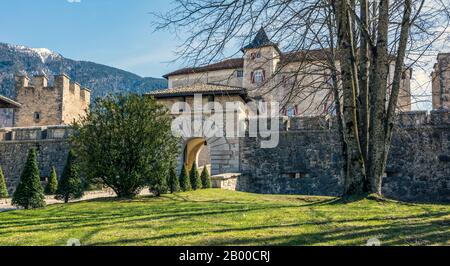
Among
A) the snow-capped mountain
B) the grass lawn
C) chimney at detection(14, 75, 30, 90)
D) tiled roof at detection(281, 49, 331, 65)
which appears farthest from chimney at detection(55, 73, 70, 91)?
the snow-capped mountain

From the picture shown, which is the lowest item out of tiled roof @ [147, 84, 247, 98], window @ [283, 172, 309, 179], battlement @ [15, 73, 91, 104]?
window @ [283, 172, 309, 179]

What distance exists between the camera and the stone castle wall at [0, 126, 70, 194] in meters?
21.9

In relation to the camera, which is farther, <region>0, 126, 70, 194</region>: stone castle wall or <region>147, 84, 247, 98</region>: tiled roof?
<region>0, 126, 70, 194</region>: stone castle wall

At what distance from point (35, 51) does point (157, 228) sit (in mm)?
128283

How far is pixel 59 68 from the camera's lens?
112250 mm

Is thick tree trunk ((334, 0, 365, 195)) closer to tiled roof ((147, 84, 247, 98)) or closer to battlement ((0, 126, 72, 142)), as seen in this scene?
tiled roof ((147, 84, 247, 98))

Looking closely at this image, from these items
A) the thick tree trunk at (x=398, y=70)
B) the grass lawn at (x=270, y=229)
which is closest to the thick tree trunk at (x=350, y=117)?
the thick tree trunk at (x=398, y=70)

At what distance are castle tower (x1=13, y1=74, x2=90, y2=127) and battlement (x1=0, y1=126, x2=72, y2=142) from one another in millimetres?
9245

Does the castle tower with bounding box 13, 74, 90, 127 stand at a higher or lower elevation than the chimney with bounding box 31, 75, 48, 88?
lower

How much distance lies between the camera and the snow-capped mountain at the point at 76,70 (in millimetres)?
103750

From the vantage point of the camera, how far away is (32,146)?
21812mm

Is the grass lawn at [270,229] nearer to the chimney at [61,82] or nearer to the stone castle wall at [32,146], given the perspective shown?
the stone castle wall at [32,146]
